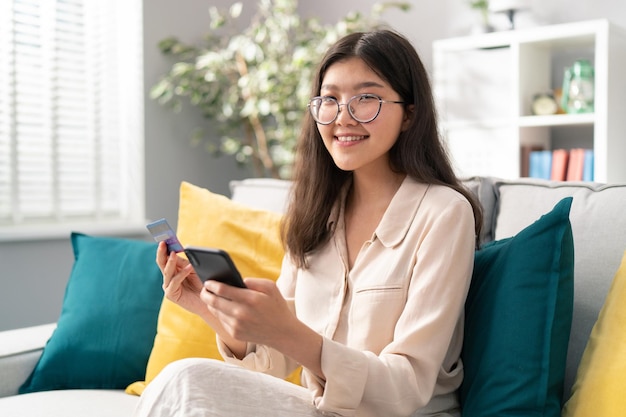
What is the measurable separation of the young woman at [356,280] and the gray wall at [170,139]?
1838 millimetres

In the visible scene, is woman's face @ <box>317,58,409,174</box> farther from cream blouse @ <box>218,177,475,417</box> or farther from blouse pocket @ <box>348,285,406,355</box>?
blouse pocket @ <box>348,285,406,355</box>

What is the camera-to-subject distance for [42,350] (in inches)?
76.0

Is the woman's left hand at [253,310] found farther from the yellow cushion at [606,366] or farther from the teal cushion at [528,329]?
the yellow cushion at [606,366]

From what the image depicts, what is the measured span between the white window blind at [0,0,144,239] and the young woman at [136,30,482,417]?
6.15 ft

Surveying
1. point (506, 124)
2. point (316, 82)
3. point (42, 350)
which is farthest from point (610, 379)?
point (506, 124)

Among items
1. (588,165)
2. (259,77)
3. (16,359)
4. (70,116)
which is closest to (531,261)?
(16,359)

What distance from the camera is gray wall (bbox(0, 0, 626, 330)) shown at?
309 centimetres

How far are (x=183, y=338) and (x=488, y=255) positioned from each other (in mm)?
791

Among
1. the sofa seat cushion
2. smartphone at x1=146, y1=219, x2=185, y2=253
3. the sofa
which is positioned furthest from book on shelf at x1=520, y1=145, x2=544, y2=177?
smartphone at x1=146, y1=219, x2=185, y2=253

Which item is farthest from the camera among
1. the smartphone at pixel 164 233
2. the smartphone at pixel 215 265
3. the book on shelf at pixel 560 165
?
the book on shelf at pixel 560 165

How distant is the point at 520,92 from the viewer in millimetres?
3303

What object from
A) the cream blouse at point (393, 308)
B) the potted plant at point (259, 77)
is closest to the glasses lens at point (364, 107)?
the cream blouse at point (393, 308)

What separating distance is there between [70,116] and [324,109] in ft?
7.26

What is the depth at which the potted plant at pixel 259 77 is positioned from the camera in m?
3.38
